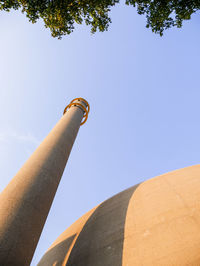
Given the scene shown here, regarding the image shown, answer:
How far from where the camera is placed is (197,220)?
6816 millimetres

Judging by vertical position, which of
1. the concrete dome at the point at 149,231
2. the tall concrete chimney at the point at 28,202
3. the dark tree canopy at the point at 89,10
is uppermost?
the dark tree canopy at the point at 89,10

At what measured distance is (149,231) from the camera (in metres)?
7.30

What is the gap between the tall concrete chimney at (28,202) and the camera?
489 centimetres

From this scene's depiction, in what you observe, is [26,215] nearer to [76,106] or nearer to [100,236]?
[100,236]

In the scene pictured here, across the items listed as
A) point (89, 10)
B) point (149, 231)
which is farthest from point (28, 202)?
point (89, 10)

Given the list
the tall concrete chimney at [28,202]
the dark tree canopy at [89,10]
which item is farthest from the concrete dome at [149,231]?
the dark tree canopy at [89,10]

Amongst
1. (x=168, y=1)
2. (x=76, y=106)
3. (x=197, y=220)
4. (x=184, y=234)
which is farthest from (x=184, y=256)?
(x=76, y=106)

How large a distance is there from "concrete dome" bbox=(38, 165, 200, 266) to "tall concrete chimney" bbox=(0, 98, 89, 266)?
3.68m

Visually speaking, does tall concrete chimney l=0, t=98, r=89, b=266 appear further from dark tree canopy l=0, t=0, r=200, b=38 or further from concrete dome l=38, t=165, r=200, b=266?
dark tree canopy l=0, t=0, r=200, b=38

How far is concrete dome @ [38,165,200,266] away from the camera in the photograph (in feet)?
20.4

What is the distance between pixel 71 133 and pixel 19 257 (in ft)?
26.2

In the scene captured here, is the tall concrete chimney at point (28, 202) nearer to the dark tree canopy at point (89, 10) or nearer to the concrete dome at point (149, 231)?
the concrete dome at point (149, 231)

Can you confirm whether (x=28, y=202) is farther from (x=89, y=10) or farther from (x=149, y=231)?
(x=89, y=10)

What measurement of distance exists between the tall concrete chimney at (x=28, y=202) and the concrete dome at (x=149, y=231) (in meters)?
3.68
